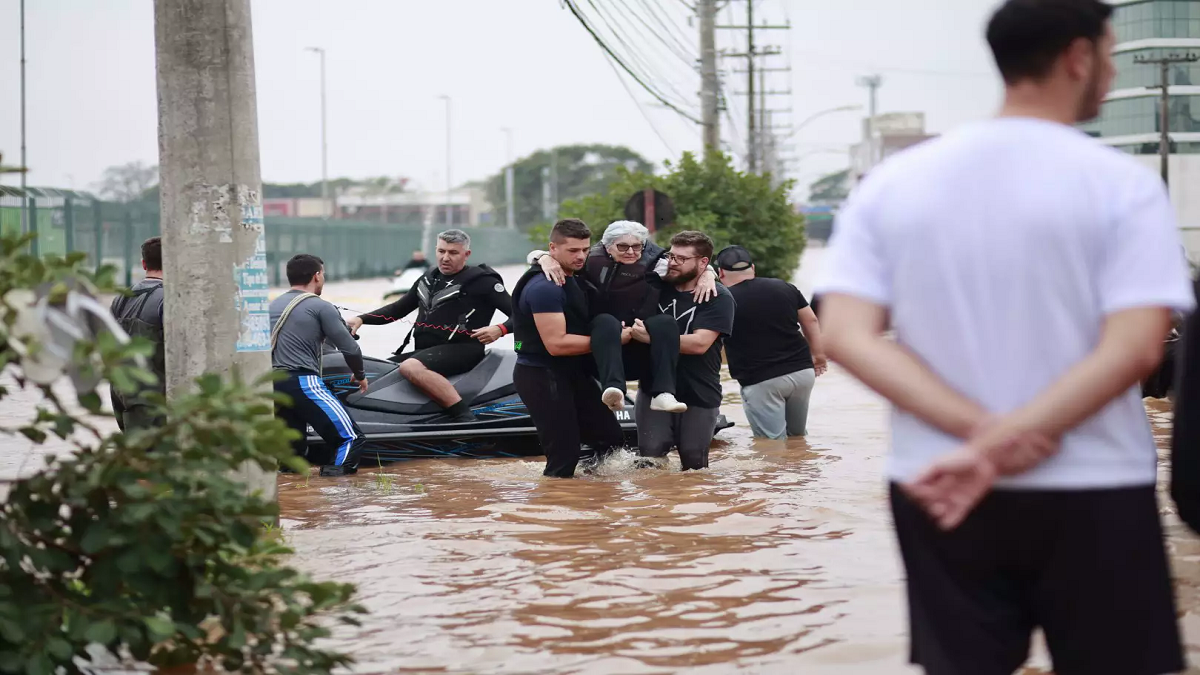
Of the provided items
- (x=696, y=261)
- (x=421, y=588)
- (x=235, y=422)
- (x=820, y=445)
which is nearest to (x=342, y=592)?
(x=235, y=422)

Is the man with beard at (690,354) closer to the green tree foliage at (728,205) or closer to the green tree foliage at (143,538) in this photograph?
the green tree foliage at (143,538)

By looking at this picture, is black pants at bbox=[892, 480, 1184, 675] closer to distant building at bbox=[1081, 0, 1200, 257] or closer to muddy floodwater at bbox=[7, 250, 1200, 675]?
muddy floodwater at bbox=[7, 250, 1200, 675]

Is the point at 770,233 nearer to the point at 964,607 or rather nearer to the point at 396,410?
the point at 396,410

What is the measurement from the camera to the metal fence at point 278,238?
39.6m

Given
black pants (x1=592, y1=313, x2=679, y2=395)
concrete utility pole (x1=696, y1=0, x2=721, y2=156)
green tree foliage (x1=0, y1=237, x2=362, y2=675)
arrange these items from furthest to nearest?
concrete utility pole (x1=696, y1=0, x2=721, y2=156) < black pants (x1=592, y1=313, x2=679, y2=395) < green tree foliage (x1=0, y1=237, x2=362, y2=675)

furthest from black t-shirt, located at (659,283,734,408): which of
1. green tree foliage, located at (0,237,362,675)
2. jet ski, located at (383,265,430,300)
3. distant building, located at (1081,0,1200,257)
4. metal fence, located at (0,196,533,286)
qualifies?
distant building, located at (1081,0,1200,257)

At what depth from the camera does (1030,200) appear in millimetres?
2520

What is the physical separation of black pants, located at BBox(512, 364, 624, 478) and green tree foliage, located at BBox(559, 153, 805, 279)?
12.5 m

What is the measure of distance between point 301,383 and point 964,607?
24.6ft

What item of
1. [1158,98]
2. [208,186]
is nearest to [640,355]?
[208,186]

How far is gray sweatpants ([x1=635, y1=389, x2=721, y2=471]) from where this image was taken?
9.45 metres

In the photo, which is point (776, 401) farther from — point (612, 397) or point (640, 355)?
point (612, 397)

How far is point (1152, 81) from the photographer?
92.3 m

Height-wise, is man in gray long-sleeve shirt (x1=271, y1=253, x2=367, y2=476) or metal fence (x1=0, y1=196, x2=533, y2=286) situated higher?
metal fence (x1=0, y1=196, x2=533, y2=286)
